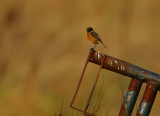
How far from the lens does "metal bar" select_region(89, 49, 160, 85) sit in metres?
2.81

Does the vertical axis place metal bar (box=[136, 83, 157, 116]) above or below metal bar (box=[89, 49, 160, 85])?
A: below

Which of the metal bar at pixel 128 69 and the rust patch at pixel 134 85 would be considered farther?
the rust patch at pixel 134 85

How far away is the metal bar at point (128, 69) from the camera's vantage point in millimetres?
2809

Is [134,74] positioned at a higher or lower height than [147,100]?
higher

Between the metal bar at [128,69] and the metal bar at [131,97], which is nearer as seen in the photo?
the metal bar at [128,69]

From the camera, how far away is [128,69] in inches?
112

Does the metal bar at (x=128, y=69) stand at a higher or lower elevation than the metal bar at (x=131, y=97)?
higher

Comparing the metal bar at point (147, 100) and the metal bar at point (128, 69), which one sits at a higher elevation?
the metal bar at point (128, 69)

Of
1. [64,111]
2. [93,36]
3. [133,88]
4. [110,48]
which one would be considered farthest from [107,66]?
[110,48]

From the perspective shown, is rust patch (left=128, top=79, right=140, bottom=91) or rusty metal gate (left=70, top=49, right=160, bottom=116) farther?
rust patch (left=128, top=79, right=140, bottom=91)

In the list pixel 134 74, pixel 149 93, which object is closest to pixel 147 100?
pixel 149 93

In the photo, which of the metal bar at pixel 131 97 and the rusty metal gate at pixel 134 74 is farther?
the metal bar at pixel 131 97

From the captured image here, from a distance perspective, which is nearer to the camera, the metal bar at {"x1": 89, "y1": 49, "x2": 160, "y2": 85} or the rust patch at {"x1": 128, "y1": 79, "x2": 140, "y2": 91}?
the metal bar at {"x1": 89, "y1": 49, "x2": 160, "y2": 85}

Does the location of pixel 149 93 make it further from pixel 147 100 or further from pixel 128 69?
pixel 128 69
